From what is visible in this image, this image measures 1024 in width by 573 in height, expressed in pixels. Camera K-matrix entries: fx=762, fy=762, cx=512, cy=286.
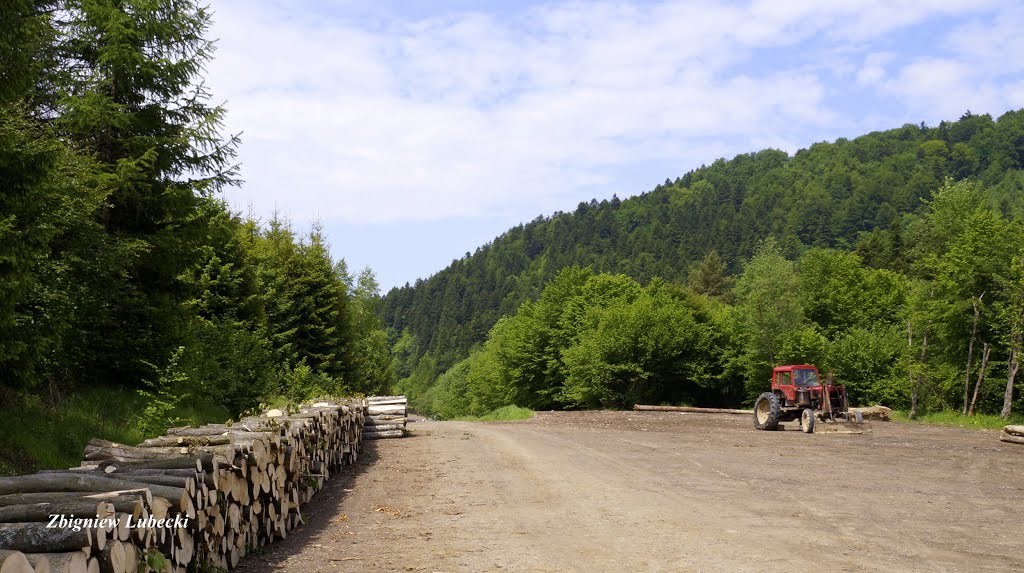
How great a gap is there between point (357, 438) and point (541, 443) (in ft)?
16.7

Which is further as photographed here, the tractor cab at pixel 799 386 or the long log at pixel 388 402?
the long log at pixel 388 402

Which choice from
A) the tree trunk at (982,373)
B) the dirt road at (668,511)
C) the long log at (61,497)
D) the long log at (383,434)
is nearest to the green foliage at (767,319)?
the tree trunk at (982,373)

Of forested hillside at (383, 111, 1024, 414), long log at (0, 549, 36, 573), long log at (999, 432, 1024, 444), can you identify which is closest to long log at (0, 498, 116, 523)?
long log at (0, 549, 36, 573)

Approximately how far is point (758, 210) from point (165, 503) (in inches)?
6189

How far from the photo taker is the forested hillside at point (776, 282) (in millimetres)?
35812

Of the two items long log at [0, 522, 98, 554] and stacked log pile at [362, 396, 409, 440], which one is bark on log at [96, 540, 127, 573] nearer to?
long log at [0, 522, 98, 554]

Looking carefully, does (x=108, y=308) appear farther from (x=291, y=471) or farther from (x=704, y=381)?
(x=704, y=381)

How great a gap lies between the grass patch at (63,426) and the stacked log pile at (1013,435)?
20.6 m

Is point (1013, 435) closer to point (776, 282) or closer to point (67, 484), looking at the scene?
point (67, 484)

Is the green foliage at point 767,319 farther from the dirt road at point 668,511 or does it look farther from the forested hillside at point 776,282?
the dirt road at point 668,511

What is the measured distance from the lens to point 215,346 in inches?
768

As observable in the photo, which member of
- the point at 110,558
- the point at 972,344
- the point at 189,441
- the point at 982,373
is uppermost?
the point at 972,344

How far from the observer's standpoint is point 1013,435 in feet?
68.3

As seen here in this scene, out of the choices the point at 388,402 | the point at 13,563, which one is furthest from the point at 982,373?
the point at 13,563
